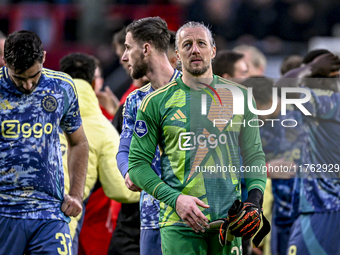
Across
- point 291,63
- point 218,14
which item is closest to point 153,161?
point 291,63

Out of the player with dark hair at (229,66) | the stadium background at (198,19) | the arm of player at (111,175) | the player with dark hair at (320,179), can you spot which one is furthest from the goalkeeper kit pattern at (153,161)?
the stadium background at (198,19)

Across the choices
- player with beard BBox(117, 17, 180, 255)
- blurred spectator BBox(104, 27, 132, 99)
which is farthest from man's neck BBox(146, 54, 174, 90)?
blurred spectator BBox(104, 27, 132, 99)

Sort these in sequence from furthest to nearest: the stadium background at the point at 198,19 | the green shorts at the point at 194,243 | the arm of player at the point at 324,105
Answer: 1. the stadium background at the point at 198,19
2. the arm of player at the point at 324,105
3. the green shorts at the point at 194,243

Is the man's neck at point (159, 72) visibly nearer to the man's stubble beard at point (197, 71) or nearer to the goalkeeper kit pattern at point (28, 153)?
the man's stubble beard at point (197, 71)

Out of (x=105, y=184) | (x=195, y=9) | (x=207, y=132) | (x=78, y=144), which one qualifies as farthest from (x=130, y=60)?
(x=195, y=9)

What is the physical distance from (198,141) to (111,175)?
204cm

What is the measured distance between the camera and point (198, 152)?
367 cm

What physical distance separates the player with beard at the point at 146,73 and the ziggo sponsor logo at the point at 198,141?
62 centimetres

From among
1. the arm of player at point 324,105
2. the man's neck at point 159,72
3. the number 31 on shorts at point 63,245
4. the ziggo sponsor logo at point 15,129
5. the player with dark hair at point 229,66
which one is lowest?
the number 31 on shorts at point 63,245

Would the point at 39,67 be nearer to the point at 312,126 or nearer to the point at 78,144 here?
the point at 78,144

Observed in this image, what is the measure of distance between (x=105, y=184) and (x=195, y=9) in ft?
27.3

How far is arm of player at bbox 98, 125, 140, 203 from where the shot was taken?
537 cm

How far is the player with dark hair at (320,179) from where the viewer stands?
16.1 ft

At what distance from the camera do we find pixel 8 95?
12.7ft
